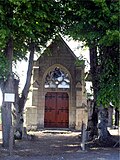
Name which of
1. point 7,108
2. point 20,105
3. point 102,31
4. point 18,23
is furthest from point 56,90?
point 18,23

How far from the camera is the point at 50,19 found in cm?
1251

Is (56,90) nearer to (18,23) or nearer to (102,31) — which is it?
(102,31)

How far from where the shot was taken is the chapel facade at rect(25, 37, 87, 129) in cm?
2250

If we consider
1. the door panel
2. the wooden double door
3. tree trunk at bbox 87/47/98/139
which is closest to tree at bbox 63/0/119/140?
tree trunk at bbox 87/47/98/139

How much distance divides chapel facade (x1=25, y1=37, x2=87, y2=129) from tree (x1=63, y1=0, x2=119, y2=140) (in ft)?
28.6

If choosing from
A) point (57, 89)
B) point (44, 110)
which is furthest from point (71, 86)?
point (44, 110)

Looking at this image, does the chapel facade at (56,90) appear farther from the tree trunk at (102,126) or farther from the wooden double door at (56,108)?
the tree trunk at (102,126)

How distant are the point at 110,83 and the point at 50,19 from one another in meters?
3.64

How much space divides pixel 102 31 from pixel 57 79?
11.9 metres

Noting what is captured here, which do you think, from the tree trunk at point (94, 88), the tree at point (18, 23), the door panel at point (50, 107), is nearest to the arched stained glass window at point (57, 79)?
the door panel at point (50, 107)

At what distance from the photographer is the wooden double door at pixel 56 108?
2315 cm

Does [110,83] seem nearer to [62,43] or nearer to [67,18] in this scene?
[67,18]

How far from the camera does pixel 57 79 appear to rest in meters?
23.1

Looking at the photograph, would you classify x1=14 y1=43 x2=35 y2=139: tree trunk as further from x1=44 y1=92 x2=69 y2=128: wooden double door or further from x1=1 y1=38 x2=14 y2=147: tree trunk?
x1=44 y1=92 x2=69 y2=128: wooden double door
